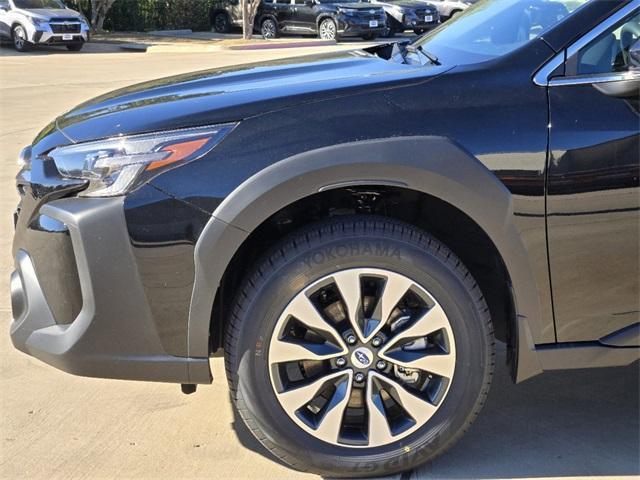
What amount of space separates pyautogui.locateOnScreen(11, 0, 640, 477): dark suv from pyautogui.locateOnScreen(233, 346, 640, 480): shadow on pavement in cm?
27

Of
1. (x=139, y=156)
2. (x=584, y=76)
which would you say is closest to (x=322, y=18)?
(x=584, y=76)

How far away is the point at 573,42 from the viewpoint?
2.75 meters

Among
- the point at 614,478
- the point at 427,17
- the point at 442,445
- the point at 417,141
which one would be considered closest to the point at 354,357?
the point at 442,445

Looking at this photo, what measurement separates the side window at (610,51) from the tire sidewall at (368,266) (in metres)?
0.84

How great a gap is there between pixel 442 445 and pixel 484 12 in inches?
76.1

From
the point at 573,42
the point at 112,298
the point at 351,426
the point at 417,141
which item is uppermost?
the point at 573,42

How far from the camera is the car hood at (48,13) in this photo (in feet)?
67.9

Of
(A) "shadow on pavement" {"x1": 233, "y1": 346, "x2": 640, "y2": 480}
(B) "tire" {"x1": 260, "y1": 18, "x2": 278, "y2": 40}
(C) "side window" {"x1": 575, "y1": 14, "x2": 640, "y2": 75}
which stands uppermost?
(C) "side window" {"x1": 575, "y1": 14, "x2": 640, "y2": 75}

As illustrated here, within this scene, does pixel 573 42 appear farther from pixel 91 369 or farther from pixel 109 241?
pixel 91 369

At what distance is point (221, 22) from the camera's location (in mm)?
28641

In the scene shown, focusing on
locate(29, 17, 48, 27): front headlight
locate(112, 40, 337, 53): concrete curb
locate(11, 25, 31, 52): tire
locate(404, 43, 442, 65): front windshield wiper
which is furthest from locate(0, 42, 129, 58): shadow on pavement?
locate(404, 43, 442, 65): front windshield wiper

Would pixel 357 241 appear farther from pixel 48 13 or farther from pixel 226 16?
pixel 226 16

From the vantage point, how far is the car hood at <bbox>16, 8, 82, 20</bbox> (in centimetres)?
2069

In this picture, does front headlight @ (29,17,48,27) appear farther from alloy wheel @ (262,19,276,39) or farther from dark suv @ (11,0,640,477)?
dark suv @ (11,0,640,477)
